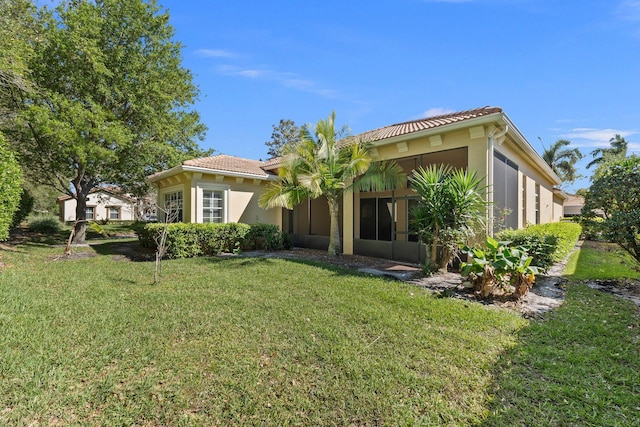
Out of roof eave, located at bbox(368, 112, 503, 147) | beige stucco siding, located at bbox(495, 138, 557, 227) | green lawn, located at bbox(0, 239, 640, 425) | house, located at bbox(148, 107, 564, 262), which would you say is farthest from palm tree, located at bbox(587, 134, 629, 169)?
green lawn, located at bbox(0, 239, 640, 425)

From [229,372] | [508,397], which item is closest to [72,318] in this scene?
[229,372]

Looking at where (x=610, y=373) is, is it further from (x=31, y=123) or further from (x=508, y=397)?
(x=31, y=123)

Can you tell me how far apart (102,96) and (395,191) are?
14890 mm

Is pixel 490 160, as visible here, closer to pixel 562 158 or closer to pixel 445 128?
pixel 445 128

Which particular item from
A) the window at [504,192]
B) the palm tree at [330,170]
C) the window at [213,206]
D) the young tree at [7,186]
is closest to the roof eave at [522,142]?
the window at [504,192]

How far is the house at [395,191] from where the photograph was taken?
8.23 meters

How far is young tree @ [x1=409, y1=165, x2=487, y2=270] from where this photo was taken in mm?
7004

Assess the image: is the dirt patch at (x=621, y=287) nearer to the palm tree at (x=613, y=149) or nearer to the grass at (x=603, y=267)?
the grass at (x=603, y=267)

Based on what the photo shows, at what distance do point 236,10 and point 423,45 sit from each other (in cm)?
599

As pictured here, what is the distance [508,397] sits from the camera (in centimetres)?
285

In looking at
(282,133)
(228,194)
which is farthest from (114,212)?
(228,194)

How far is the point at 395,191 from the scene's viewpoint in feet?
36.5

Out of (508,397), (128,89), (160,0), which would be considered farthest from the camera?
(160,0)

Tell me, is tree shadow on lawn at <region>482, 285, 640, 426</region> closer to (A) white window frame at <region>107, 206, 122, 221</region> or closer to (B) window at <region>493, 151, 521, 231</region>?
(B) window at <region>493, 151, 521, 231</region>
